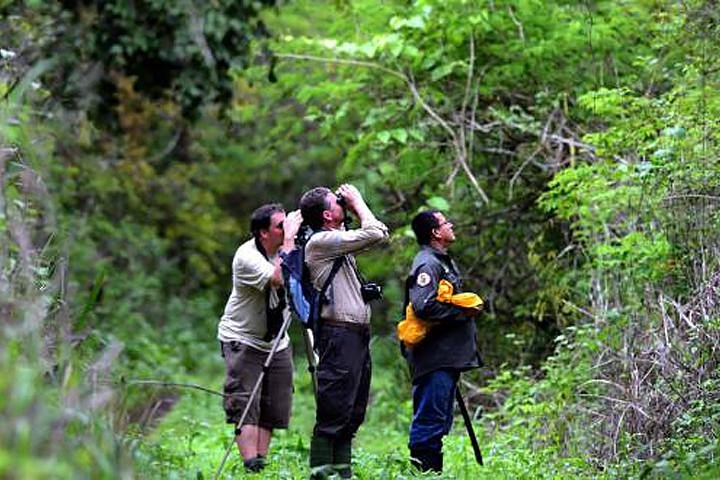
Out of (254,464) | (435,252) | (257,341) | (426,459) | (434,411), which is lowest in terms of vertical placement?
(254,464)

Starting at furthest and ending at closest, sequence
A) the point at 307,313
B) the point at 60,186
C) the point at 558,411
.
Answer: the point at 60,186
the point at 558,411
the point at 307,313

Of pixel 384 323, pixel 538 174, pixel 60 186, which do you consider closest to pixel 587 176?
pixel 538 174

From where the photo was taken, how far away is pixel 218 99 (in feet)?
51.2

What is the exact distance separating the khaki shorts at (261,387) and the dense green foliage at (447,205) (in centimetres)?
50

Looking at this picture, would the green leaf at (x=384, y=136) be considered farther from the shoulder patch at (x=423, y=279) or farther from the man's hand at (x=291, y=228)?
the shoulder patch at (x=423, y=279)

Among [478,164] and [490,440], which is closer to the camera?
[490,440]

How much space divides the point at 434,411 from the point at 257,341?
1519 mm

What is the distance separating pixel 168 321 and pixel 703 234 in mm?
17719

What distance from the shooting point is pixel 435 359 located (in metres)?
8.49

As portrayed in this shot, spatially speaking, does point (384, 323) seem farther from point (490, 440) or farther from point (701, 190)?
point (701, 190)

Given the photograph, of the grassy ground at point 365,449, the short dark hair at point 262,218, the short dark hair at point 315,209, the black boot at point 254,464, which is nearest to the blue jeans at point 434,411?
the grassy ground at point 365,449

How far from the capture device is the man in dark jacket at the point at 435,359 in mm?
8430

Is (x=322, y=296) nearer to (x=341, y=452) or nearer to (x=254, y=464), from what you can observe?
(x=341, y=452)

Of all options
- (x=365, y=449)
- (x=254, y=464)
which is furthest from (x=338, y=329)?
(x=365, y=449)
